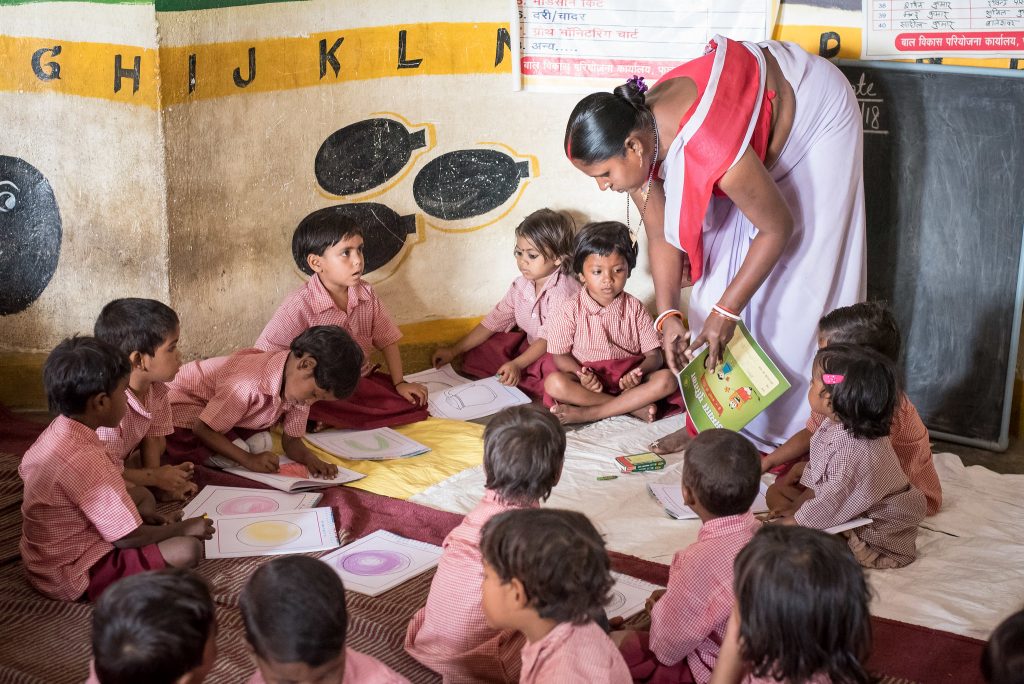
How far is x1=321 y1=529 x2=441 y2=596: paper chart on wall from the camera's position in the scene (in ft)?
Answer: 9.45

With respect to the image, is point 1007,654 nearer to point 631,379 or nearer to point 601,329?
point 631,379

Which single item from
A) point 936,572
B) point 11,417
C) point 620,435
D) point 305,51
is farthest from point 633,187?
point 11,417

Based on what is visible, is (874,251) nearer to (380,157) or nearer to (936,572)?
(936,572)

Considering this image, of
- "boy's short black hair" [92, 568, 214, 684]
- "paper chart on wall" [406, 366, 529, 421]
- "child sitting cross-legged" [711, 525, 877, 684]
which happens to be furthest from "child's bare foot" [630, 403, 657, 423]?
"boy's short black hair" [92, 568, 214, 684]

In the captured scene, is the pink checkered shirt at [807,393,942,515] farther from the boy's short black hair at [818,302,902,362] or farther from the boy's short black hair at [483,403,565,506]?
the boy's short black hair at [483,403,565,506]

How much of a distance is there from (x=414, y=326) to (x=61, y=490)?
2192mm

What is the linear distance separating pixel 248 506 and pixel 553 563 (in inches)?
62.6

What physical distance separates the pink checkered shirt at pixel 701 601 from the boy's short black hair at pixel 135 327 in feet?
→ 5.42

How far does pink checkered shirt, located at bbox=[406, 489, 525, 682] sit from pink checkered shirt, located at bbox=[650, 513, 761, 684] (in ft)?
1.09

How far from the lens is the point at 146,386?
10.6 feet

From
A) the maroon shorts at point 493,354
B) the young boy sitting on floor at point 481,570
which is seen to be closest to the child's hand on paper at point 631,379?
the maroon shorts at point 493,354

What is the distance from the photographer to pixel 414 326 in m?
4.71

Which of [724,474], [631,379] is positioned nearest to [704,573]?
[724,474]

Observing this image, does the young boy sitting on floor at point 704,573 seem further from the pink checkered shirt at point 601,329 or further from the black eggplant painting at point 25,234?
the black eggplant painting at point 25,234
